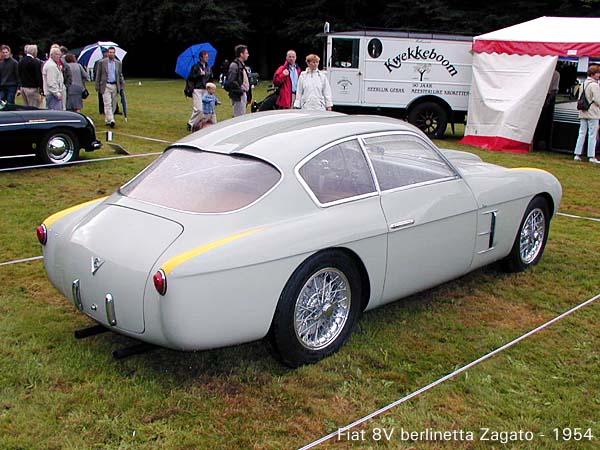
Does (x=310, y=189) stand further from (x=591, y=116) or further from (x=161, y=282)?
(x=591, y=116)

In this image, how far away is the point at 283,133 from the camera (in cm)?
463

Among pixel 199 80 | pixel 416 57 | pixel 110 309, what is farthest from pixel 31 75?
pixel 110 309

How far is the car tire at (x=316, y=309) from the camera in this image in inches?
157

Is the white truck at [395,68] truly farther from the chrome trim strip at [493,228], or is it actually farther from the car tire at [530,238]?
the chrome trim strip at [493,228]

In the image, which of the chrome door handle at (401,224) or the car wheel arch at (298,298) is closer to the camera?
the car wheel arch at (298,298)

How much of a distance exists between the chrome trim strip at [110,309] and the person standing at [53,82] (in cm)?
986

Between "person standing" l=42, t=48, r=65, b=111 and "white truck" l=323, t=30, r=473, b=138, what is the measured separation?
5.71 meters

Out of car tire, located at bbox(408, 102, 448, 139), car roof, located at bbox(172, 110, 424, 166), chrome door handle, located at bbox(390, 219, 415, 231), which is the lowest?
car tire, located at bbox(408, 102, 448, 139)

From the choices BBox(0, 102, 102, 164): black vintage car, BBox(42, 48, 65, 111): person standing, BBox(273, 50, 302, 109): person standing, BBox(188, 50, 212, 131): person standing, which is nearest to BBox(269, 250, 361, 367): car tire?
BBox(0, 102, 102, 164): black vintage car

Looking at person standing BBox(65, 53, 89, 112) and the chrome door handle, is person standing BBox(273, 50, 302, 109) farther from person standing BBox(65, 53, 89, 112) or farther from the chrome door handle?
the chrome door handle

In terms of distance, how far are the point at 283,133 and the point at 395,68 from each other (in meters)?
11.1

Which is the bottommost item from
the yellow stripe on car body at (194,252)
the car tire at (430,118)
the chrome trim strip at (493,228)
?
the car tire at (430,118)

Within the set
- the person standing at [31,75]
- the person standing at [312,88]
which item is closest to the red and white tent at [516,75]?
the person standing at [312,88]

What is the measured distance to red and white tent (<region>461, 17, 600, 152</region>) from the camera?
1345 cm
